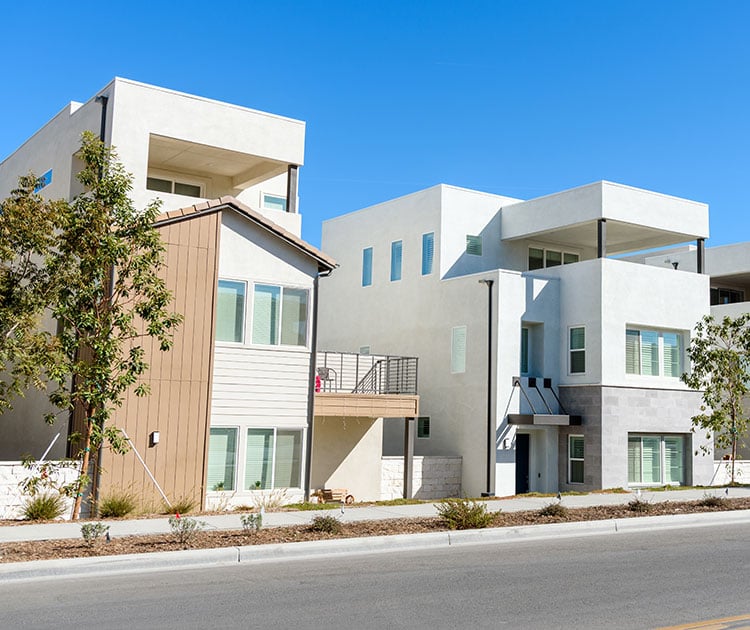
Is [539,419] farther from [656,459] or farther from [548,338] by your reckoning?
[656,459]

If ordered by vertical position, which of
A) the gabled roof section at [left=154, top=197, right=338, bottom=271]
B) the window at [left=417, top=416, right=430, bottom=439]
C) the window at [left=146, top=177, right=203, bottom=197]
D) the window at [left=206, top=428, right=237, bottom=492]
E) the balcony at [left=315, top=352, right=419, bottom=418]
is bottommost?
the window at [left=206, top=428, right=237, bottom=492]

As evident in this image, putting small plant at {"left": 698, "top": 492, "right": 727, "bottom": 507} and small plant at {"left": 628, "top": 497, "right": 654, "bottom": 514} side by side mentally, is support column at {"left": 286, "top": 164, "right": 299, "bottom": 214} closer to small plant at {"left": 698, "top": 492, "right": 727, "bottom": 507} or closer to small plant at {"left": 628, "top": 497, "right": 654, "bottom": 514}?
small plant at {"left": 628, "top": 497, "right": 654, "bottom": 514}

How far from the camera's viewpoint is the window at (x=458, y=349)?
27672mm

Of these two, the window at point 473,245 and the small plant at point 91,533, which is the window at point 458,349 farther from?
the small plant at point 91,533

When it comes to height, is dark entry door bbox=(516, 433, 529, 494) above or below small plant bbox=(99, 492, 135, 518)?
above

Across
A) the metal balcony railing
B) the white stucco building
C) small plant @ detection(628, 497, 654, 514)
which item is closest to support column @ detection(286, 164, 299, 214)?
the metal balcony railing

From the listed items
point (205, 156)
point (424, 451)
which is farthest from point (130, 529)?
point (424, 451)

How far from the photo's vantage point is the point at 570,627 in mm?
8023

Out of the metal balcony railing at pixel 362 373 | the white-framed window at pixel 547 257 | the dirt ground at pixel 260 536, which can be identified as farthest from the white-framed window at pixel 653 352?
the dirt ground at pixel 260 536

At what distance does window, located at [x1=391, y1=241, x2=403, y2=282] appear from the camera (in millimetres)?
31266

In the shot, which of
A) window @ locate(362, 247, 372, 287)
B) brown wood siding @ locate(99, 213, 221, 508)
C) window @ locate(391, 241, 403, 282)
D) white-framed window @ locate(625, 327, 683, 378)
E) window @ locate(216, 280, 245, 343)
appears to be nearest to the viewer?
brown wood siding @ locate(99, 213, 221, 508)

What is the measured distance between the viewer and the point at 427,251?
1184 inches

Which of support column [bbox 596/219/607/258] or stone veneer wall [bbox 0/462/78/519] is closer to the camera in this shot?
stone veneer wall [bbox 0/462/78/519]

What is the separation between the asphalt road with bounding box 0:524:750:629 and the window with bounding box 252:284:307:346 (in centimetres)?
911
